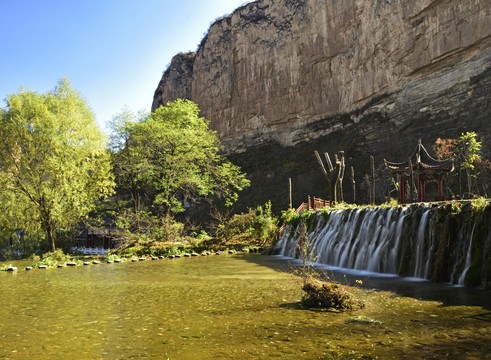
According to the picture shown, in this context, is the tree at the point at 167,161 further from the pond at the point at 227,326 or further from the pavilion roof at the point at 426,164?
the pond at the point at 227,326

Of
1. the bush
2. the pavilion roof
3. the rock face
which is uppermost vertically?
the rock face

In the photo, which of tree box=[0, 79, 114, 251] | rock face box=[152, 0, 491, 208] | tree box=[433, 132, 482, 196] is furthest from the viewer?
rock face box=[152, 0, 491, 208]

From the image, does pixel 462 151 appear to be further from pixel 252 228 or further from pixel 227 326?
pixel 227 326

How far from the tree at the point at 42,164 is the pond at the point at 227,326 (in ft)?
41.3

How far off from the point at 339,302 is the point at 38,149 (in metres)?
20.1

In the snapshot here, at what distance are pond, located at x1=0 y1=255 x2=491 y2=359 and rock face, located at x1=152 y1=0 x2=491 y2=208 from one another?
108 ft

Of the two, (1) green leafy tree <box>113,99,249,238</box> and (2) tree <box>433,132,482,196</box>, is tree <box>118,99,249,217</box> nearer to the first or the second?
(1) green leafy tree <box>113,99,249,238</box>

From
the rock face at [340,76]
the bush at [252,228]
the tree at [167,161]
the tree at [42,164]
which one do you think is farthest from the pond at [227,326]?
the rock face at [340,76]

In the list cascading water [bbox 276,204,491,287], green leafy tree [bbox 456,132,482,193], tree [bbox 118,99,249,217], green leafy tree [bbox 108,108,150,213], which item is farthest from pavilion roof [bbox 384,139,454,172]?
green leafy tree [bbox 108,108,150,213]

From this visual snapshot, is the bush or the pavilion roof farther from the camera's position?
the bush

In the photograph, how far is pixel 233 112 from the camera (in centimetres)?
6562

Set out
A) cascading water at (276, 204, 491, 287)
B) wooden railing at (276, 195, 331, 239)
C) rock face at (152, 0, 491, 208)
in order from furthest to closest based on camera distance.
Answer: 1. rock face at (152, 0, 491, 208)
2. wooden railing at (276, 195, 331, 239)
3. cascading water at (276, 204, 491, 287)

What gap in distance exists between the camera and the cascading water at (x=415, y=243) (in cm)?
932

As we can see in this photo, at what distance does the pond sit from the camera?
4371 millimetres
